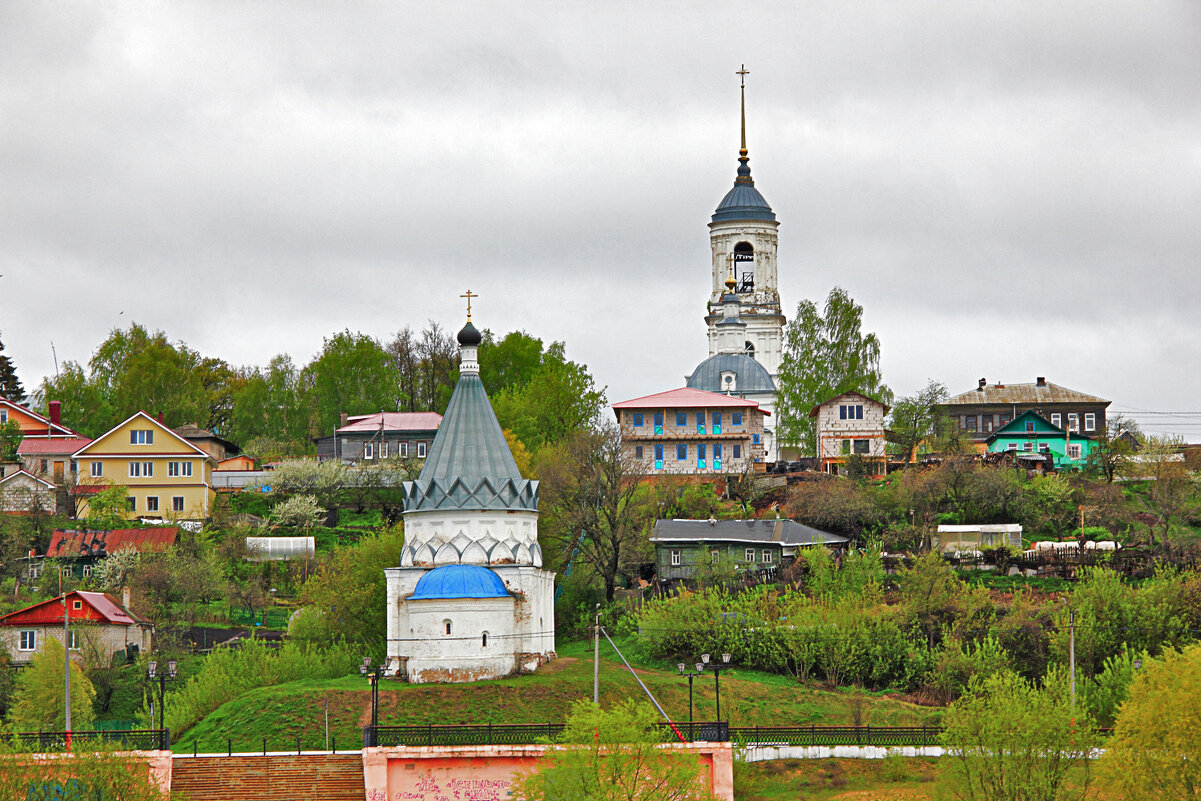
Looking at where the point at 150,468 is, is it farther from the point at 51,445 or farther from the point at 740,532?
the point at 740,532

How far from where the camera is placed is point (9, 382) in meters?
88.4

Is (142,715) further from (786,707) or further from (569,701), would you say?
(786,707)

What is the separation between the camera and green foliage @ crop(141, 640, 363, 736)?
43375 millimetres

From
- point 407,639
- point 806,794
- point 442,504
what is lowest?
point 806,794

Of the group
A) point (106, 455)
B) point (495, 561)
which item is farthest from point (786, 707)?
point (106, 455)

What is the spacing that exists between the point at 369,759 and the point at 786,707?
12.0 meters

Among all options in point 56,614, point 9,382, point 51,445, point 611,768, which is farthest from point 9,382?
point 611,768

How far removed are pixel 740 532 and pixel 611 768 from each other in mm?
24581

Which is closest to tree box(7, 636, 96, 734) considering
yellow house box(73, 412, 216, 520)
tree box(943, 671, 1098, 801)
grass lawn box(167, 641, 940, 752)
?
grass lawn box(167, 641, 940, 752)

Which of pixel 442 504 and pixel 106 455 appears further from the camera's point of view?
pixel 106 455

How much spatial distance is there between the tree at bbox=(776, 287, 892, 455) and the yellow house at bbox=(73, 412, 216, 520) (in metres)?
25.5

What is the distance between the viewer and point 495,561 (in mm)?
46281

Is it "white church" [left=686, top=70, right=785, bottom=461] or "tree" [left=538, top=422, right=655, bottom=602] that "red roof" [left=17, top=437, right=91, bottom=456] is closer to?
"tree" [left=538, top=422, right=655, bottom=602]

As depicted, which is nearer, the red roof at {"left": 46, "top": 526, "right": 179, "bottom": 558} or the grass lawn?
the grass lawn
